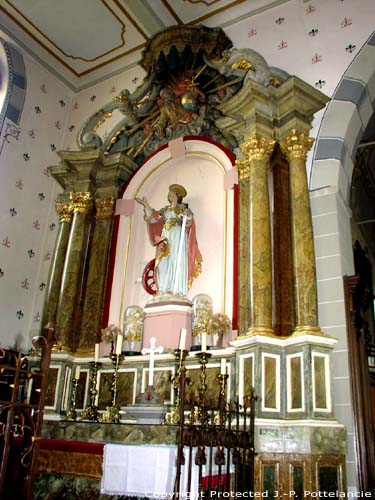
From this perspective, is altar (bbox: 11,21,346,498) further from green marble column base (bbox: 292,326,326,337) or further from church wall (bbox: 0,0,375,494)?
church wall (bbox: 0,0,375,494)

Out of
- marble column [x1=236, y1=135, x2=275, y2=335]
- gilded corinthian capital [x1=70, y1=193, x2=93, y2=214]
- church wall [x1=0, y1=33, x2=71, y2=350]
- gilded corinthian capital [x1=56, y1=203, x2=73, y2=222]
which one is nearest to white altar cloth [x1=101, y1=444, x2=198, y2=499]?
marble column [x1=236, y1=135, x2=275, y2=335]

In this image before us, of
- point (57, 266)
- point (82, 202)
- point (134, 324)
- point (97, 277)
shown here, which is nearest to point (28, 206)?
point (82, 202)

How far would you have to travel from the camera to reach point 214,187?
22.1ft

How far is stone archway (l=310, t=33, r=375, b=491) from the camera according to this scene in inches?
190

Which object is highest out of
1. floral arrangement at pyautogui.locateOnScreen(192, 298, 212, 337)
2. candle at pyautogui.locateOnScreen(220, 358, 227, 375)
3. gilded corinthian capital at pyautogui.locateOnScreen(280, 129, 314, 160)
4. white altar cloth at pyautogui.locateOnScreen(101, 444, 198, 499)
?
gilded corinthian capital at pyautogui.locateOnScreen(280, 129, 314, 160)

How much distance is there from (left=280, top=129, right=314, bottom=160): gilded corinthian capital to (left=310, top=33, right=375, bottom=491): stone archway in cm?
20

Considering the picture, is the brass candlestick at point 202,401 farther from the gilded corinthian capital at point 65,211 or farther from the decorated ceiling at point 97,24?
the decorated ceiling at point 97,24

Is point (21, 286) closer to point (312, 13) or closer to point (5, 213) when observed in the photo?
point (5, 213)

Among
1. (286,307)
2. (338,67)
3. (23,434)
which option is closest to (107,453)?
(23,434)

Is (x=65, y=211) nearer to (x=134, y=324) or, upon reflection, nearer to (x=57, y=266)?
(x=57, y=266)

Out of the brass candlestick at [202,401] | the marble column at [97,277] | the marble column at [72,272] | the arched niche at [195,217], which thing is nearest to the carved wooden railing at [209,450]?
the brass candlestick at [202,401]

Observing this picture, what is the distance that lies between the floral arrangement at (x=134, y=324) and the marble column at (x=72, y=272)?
2.42ft

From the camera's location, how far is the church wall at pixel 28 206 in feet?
23.4

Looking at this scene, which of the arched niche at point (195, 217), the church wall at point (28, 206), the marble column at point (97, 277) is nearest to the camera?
the arched niche at point (195, 217)
